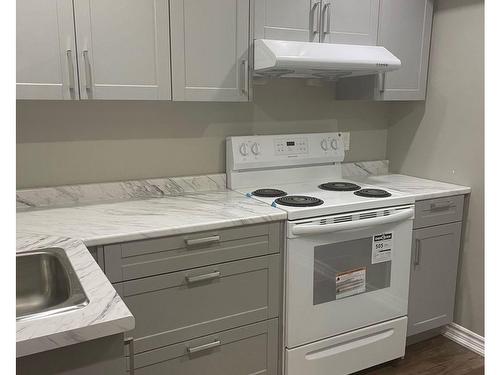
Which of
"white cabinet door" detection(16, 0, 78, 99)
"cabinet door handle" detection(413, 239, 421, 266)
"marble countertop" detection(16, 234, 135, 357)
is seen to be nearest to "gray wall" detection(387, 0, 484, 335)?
"cabinet door handle" detection(413, 239, 421, 266)

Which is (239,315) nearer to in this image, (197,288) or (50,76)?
(197,288)

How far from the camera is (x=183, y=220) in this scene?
6.39ft

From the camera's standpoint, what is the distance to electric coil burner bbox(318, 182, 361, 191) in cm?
254

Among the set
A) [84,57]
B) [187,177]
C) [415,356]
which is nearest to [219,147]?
[187,177]

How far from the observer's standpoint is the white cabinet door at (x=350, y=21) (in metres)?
2.40

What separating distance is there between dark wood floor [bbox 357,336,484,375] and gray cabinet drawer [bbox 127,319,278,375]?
664 millimetres

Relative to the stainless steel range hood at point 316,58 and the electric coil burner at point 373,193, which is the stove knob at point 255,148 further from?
the electric coil burner at point 373,193

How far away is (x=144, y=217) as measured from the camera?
1993 millimetres

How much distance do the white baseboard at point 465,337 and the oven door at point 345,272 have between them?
537 mm

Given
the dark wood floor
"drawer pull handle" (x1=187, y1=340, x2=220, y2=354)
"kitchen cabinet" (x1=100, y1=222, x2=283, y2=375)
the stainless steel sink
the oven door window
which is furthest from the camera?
the dark wood floor

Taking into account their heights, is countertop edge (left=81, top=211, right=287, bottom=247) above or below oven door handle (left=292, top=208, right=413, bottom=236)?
above

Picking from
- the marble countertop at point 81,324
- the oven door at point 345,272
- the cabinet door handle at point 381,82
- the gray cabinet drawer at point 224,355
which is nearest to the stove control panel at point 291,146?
the cabinet door handle at point 381,82

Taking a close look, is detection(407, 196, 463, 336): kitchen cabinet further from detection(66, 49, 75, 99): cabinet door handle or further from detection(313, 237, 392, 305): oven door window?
detection(66, 49, 75, 99): cabinet door handle

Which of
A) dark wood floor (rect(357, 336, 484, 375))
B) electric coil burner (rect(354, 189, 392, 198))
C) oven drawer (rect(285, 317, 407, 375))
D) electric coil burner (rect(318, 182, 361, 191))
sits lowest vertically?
dark wood floor (rect(357, 336, 484, 375))
